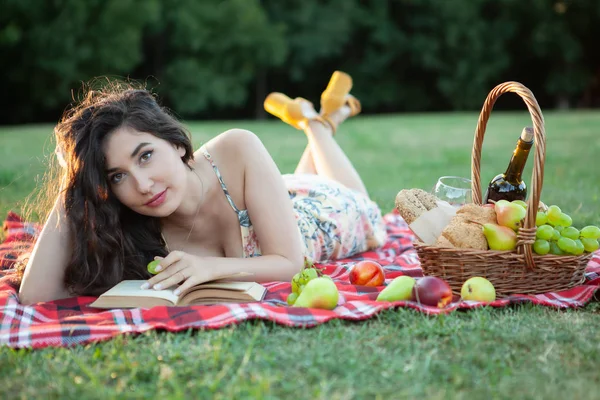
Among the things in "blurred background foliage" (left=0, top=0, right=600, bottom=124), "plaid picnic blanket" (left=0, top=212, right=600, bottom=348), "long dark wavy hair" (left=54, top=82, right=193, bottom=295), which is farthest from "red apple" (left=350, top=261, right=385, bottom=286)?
"blurred background foliage" (left=0, top=0, right=600, bottom=124)

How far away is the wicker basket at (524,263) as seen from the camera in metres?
2.37

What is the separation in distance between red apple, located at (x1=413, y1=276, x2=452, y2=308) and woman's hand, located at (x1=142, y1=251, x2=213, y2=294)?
839 mm

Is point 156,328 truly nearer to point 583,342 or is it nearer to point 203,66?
point 583,342

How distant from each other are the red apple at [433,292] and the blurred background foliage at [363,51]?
72.5 feet

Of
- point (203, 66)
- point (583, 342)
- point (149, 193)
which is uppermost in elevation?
point (203, 66)

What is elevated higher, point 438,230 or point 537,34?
point 537,34

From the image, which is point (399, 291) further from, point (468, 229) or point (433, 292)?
point (468, 229)

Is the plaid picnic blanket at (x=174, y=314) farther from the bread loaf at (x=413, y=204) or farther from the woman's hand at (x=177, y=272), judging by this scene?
the bread loaf at (x=413, y=204)

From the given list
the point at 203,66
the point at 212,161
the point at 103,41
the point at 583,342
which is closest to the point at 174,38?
the point at 203,66

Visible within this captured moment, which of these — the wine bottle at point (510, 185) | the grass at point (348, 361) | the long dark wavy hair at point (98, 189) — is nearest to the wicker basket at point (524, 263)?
the grass at point (348, 361)

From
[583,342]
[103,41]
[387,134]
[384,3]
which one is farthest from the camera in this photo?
[384,3]

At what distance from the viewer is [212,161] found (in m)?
3.09

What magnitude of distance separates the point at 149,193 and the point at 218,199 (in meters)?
0.51

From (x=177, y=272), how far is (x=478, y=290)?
119 centimetres
